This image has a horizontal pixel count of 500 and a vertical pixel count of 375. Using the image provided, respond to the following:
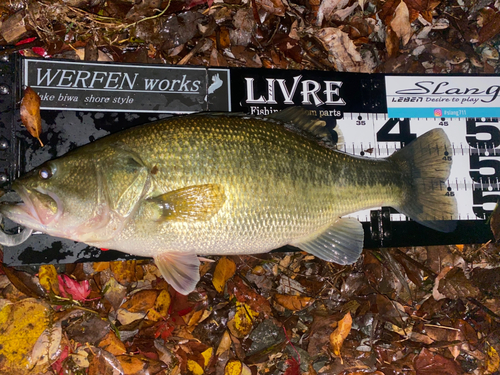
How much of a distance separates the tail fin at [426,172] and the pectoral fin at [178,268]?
163 centimetres

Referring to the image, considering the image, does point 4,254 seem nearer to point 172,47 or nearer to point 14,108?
point 14,108

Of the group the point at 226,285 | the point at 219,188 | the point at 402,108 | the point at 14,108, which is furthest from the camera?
the point at 402,108

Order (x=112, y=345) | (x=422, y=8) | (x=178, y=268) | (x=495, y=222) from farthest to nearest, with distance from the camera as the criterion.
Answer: (x=422, y=8) → (x=495, y=222) → (x=112, y=345) → (x=178, y=268)

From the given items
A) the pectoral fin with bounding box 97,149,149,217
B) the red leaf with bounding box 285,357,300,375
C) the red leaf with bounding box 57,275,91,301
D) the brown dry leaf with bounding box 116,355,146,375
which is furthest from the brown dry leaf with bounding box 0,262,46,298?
the red leaf with bounding box 285,357,300,375

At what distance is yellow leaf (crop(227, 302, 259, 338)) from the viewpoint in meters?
2.69

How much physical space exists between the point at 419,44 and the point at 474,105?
72 centimetres

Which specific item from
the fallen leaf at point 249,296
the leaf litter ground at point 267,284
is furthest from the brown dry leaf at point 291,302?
the fallen leaf at point 249,296

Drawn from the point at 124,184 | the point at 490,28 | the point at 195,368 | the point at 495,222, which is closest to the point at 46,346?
the point at 195,368

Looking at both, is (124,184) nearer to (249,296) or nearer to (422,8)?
(249,296)

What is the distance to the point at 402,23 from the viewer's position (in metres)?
2.96

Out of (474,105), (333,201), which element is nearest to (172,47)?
(333,201)

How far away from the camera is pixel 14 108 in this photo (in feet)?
8.29

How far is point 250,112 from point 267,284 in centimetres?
141

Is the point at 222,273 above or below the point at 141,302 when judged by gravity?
above
